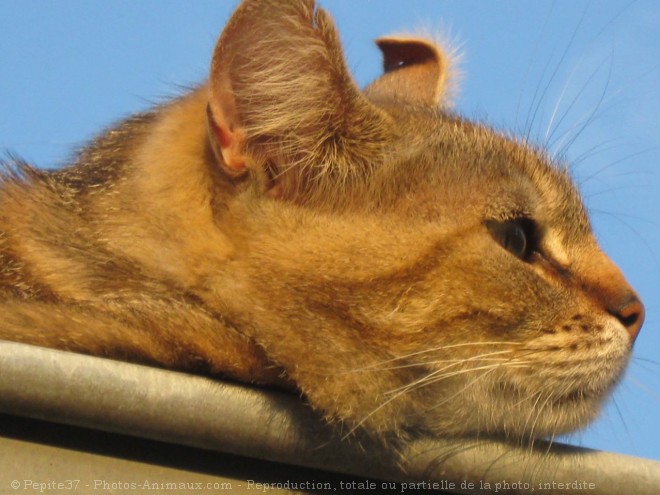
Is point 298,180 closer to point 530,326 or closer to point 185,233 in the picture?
point 185,233

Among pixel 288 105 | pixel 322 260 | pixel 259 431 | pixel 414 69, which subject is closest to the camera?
pixel 259 431

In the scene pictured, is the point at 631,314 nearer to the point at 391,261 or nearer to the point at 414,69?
the point at 391,261

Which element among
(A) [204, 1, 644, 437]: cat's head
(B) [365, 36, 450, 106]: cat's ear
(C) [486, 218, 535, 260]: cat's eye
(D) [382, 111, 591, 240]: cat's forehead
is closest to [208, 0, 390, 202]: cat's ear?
(A) [204, 1, 644, 437]: cat's head

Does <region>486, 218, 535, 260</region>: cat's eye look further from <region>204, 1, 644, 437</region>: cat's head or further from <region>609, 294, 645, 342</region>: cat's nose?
<region>609, 294, 645, 342</region>: cat's nose

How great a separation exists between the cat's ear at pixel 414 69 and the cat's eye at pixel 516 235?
1.08m

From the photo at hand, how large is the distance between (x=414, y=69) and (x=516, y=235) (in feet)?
4.45

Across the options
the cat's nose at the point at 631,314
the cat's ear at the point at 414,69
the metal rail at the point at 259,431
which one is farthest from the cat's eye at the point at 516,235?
the cat's ear at the point at 414,69

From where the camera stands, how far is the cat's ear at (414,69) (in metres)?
3.52

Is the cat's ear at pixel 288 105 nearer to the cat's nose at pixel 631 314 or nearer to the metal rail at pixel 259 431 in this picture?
the metal rail at pixel 259 431

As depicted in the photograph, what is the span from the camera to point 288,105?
2365 mm

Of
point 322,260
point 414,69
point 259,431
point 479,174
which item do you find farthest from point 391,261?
point 414,69

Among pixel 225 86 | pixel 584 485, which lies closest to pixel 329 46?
pixel 225 86

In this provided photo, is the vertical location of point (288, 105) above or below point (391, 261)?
above

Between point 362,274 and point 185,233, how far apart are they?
433mm
